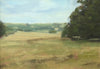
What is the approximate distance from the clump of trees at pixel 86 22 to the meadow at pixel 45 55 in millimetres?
2655

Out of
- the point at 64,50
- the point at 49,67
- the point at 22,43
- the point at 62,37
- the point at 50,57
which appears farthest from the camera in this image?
the point at 62,37

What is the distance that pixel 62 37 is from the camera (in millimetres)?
10555

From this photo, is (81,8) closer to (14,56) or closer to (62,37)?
(62,37)

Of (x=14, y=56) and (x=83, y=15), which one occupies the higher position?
(x=83, y=15)

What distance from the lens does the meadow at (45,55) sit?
285 inches

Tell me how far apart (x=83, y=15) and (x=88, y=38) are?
2.04 m

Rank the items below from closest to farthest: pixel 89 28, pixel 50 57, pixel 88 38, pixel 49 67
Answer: pixel 49 67, pixel 50 57, pixel 88 38, pixel 89 28

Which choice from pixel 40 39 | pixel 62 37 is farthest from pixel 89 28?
pixel 40 39

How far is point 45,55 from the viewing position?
7.82 metres

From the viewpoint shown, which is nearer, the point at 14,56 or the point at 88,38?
the point at 14,56

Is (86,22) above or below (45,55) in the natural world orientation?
above

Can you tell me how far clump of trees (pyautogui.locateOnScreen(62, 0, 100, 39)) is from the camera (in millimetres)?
11852

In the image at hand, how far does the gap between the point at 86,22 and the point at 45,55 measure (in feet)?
17.7

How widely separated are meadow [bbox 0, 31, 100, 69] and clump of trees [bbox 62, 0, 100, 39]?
8.71ft
